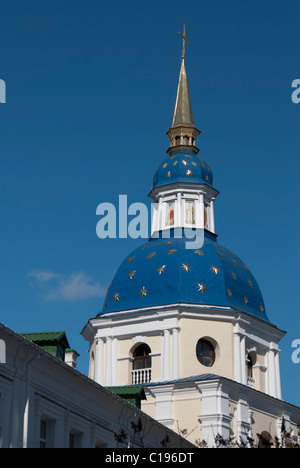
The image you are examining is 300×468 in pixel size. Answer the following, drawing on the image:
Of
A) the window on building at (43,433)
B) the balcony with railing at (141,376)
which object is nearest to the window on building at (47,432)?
the window on building at (43,433)

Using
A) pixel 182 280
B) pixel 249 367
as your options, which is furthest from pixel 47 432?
pixel 249 367

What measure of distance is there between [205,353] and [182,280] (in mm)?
4008

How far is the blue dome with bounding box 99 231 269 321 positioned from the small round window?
2.18 meters

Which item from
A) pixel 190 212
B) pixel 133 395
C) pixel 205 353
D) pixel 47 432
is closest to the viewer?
pixel 47 432

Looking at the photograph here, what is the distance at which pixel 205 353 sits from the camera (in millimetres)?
53812

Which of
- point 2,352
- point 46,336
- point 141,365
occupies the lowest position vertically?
point 2,352

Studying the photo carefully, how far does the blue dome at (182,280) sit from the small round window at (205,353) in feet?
7.15

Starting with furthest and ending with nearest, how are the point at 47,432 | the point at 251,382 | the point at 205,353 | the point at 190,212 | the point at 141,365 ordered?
the point at 190,212, the point at 251,382, the point at 141,365, the point at 205,353, the point at 47,432

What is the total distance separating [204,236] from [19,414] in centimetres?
3280

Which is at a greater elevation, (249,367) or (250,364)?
(250,364)

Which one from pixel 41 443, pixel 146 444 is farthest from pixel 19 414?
pixel 146 444

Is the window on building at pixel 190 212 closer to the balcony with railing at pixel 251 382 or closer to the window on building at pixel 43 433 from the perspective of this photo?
the balcony with railing at pixel 251 382

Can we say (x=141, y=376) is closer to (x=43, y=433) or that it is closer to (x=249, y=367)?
(x=249, y=367)
